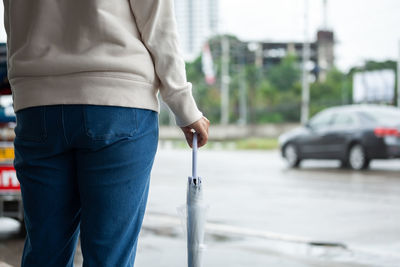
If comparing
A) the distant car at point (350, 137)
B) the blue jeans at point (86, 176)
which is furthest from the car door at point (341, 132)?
the blue jeans at point (86, 176)

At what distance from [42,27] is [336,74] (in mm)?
75603

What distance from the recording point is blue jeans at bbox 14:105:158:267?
1844mm

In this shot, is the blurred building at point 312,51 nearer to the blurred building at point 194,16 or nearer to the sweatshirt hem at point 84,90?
the blurred building at point 194,16

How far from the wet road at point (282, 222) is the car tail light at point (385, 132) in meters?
1.25

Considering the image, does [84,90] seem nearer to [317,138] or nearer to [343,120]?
[343,120]

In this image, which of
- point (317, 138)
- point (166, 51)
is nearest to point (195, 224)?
point (166, 51)

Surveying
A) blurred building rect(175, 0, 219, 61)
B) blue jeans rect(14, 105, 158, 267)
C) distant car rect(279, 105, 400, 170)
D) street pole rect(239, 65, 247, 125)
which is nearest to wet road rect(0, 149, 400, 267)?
distant car rect(279, 105, 400, 170)

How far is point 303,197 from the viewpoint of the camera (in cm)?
871

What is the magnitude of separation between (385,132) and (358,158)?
2.78 ft

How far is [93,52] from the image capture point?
185 cm

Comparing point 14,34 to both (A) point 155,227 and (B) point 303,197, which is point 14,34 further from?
(B) point 303,197

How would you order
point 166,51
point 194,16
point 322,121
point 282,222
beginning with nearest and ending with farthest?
point 166,51 < point 282,222 < point 322,121 < point 194,16

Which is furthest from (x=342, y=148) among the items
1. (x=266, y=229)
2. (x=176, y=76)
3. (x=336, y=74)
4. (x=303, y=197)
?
(x=336, y=74)

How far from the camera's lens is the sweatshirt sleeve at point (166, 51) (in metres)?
1.91
